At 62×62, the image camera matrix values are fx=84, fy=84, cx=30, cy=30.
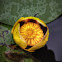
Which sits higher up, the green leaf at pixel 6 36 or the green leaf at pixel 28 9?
the green leaf at pixel 28 9

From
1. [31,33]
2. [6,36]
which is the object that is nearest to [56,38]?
[31,33]

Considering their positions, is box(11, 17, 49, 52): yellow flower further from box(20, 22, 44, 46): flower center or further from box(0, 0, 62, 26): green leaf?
box(0, 0, 62, 26): green leaf

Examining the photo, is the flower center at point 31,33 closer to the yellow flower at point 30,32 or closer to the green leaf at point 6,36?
the yellow flower at point 30,32

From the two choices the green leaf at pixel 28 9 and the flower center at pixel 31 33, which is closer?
the flower center at pixel 31 33

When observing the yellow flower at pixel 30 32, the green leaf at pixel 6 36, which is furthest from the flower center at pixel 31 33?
the green leaf at pixel 6 36

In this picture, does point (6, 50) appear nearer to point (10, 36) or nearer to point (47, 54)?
point (10, 36)

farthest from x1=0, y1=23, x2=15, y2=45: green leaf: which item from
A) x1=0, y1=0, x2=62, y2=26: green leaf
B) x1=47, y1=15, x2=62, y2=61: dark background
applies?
x1=47, y1=15, x2=62, y2=61: dark background

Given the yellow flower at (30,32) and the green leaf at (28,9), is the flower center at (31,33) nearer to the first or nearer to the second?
the yellow flower at (30,32)
